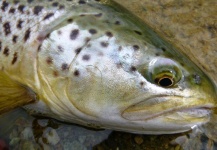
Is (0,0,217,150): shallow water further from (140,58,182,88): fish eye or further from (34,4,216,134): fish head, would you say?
(140,58,182,88): fish eye

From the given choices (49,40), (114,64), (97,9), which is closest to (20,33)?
(49,40)

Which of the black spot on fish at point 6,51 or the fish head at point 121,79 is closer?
the fish head at point 121,79

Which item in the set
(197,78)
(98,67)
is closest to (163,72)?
(197,78)

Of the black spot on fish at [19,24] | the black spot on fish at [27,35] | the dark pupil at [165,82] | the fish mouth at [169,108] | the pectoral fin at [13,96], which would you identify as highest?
the black spot on fish at [19,24]

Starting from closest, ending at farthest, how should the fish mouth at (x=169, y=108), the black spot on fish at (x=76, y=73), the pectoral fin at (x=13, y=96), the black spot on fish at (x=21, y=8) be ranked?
1. the fish mouth at (x=169, y=108)
2. the black spot on fish at (x=76, y=73)
3. the pectoral fin at (x=13, y=96)
4. the black spot on fish at (x=21, y=8)

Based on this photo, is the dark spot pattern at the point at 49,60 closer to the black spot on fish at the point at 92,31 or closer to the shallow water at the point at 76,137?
the black spot on fish at the point at 92,31

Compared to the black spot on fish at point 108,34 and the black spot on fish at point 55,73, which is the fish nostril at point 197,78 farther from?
the black spot on fish at point 55,73

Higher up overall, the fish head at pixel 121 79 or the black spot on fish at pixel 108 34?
the black spot on fish at pixel 108 34

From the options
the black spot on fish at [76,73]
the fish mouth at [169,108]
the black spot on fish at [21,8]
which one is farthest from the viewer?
the black spot on fish at [21,8]

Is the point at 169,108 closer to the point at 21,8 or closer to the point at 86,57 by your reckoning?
the point at 86,57

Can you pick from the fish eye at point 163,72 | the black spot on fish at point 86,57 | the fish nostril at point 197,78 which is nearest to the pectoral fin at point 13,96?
the black spot on fish at point 86,57
